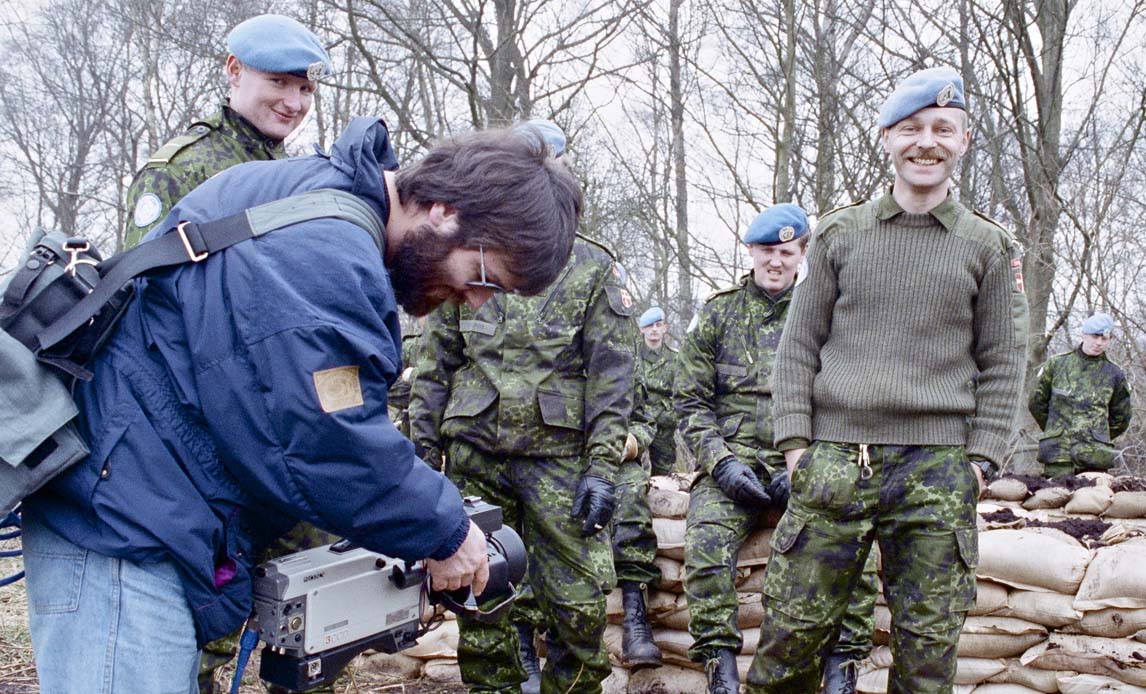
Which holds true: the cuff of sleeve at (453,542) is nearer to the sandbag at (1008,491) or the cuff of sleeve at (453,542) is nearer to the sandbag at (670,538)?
the sandbag at (670,538)

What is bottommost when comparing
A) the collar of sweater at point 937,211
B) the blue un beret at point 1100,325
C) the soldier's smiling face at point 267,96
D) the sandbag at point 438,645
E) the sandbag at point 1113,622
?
the sandbag at point 438,645

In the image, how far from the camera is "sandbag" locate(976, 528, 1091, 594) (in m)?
3.72

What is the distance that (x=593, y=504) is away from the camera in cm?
329

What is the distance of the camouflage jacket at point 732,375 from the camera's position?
13.1ft

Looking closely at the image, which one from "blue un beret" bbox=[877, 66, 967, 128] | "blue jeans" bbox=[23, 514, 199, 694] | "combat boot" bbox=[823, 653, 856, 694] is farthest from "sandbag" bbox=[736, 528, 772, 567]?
"blue jeans" bbox=[23, 514, 199, 694]

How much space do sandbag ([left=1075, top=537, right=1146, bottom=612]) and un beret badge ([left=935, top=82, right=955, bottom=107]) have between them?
197 centimetres

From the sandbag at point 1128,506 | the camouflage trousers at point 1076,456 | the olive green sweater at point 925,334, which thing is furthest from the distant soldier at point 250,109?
the camouflage trousers at point 1076,456

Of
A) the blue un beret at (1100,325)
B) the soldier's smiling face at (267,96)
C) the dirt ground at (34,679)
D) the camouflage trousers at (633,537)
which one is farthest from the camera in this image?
the blue un beret at (1100,325)

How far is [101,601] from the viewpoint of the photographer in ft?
5.04

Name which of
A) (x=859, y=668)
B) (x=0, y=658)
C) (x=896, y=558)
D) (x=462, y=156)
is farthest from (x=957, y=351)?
(x=0, y=658)

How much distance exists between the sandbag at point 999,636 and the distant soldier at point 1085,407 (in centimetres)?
503

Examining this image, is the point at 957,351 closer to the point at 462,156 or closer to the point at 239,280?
the point at 462,156

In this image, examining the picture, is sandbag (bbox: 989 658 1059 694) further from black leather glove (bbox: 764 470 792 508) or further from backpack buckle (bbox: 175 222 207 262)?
backpack buckle (bbox: 175 222 207 262)

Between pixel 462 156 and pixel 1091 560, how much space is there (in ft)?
10.4
